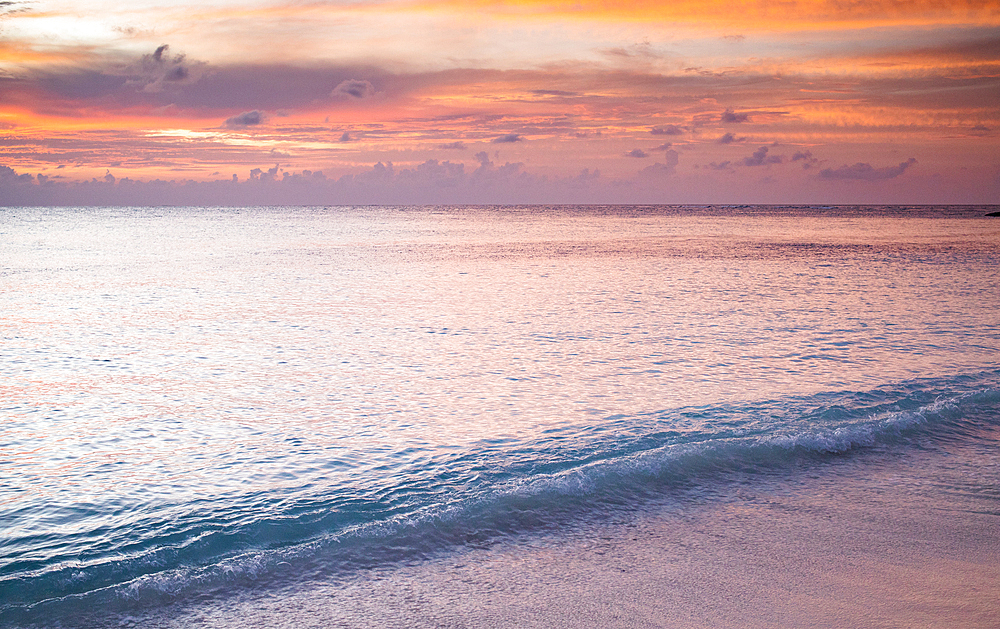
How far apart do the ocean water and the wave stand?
0.03 m

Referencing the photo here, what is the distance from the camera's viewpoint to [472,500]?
7406 mm

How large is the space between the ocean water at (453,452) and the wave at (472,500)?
0.03 metres

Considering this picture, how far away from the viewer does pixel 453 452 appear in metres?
8.90

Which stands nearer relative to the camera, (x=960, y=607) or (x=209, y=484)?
(x=960, y=607)

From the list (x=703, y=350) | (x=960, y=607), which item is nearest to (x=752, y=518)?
(x=960, y=607)

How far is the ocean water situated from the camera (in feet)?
18.8

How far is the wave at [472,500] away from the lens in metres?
5.78

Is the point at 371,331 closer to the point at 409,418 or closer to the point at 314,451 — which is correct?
the point at 409,418

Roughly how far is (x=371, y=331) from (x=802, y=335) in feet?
36.5

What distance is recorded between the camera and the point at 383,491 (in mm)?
7660

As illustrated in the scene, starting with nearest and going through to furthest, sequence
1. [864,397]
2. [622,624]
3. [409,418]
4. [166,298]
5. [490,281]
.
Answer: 1. [622,624]
2. [409,418]
3. [864,397]
4. [166,298]
5. [490,281]

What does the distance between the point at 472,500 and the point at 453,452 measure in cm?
154

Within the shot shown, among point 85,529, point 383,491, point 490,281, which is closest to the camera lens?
point 85,529

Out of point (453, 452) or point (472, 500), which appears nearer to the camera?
point (472, 500)
